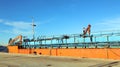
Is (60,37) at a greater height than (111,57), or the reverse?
(60,37)

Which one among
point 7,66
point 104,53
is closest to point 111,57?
point 104,53

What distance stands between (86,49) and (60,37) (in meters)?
11.3

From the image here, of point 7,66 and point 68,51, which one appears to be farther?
point 68,51

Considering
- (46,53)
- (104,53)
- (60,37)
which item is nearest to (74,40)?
(60,37)

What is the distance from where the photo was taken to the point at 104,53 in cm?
3216

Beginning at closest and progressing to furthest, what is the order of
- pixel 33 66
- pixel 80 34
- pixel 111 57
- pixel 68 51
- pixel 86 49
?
pixel 33 66 < pixel 111 57 < pixel 86 49 < pixel 68 51 < pixel 80 34

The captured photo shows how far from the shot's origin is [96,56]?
3319 cm

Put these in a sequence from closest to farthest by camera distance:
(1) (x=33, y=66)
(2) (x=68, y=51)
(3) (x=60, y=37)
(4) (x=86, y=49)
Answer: (1) (x=33, y=66), (4) (x=86, y=49), (2) (x=68, y=51), (3) (x=60, y=37)

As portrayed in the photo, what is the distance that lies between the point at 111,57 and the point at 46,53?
17490mm

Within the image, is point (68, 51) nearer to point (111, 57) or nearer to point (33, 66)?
point (111, 57)

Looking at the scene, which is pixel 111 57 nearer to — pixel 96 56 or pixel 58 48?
pixel 96 56

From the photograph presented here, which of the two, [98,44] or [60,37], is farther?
[60,37]

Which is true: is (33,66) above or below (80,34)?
below

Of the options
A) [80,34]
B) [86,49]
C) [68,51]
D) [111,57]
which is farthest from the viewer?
[80,34]
